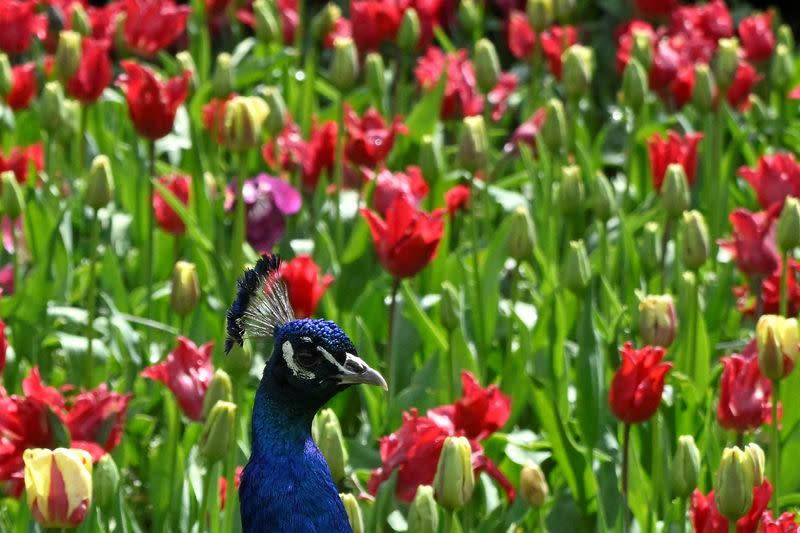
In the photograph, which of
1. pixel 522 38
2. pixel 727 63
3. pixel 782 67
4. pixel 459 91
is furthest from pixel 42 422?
pixel 522 38

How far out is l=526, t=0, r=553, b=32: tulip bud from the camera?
4.51 metres

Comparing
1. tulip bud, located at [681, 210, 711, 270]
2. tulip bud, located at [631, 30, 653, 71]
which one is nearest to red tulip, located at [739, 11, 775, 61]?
tulip bud, located at [631, 30, 653, 71]

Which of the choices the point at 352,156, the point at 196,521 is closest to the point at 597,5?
the point at 352,156

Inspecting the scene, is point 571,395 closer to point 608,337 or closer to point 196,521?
point 608,337

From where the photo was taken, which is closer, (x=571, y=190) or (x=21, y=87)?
(x=571, y=190)

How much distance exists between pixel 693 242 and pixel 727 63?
3.91 ft

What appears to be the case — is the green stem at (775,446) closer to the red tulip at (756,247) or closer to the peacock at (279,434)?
the red tulip at (756,247)

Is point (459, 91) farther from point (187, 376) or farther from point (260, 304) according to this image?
point (260, 304)

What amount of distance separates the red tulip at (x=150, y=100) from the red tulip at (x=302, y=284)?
2.30ft

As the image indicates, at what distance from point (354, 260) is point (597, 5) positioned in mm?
3046

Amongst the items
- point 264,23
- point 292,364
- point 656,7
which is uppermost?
point 292,364

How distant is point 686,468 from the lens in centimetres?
239

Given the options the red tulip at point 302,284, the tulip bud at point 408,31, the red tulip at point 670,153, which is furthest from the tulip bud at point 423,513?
the tulip bud at point 408,31

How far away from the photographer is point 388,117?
4805 mm
